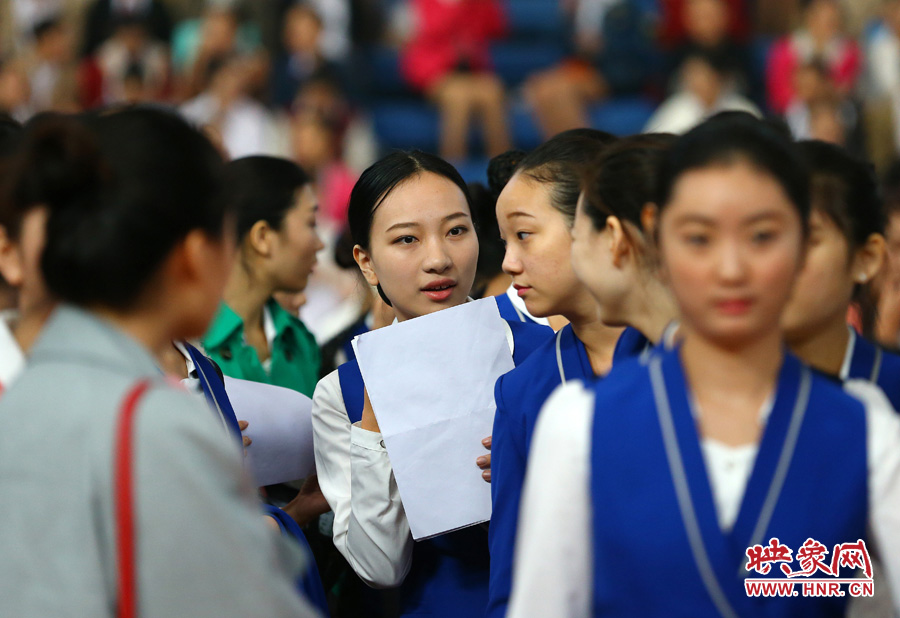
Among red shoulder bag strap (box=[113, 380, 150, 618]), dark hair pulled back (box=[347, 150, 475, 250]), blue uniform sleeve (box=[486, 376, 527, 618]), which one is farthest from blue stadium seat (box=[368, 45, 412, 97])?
red shoulder bag strap (box=[113, 380, 150, 618])

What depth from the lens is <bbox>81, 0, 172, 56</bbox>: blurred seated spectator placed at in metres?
9.01

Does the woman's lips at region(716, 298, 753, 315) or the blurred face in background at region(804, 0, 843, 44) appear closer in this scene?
the woman's lips at region(716, 298, 753, 315)

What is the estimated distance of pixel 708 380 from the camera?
4.64 feet

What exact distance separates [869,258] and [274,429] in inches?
50.9

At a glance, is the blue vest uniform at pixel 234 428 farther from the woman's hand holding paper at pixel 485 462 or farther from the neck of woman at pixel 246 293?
the neck of woman at pixel 246 293

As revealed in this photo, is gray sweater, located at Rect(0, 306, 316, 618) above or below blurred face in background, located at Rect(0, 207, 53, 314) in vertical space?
below

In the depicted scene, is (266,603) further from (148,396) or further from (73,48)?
(73,48)

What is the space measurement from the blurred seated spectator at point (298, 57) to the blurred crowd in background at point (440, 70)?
18 mm

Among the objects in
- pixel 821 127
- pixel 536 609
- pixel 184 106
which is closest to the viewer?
pixel 536 609

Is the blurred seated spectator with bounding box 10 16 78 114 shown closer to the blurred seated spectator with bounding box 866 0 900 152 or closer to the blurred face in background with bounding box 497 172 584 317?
the blurred seated spectator with bounding box 866 0 900 152

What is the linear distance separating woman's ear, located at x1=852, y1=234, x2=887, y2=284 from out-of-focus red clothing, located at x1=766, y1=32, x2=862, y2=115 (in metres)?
6.33

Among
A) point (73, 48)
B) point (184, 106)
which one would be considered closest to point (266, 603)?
point (184, 106)

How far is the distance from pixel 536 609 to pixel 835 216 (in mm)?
867

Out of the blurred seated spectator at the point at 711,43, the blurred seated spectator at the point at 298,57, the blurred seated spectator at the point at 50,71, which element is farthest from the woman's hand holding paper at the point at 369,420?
the blurred seated spectator at the point at 50,71
